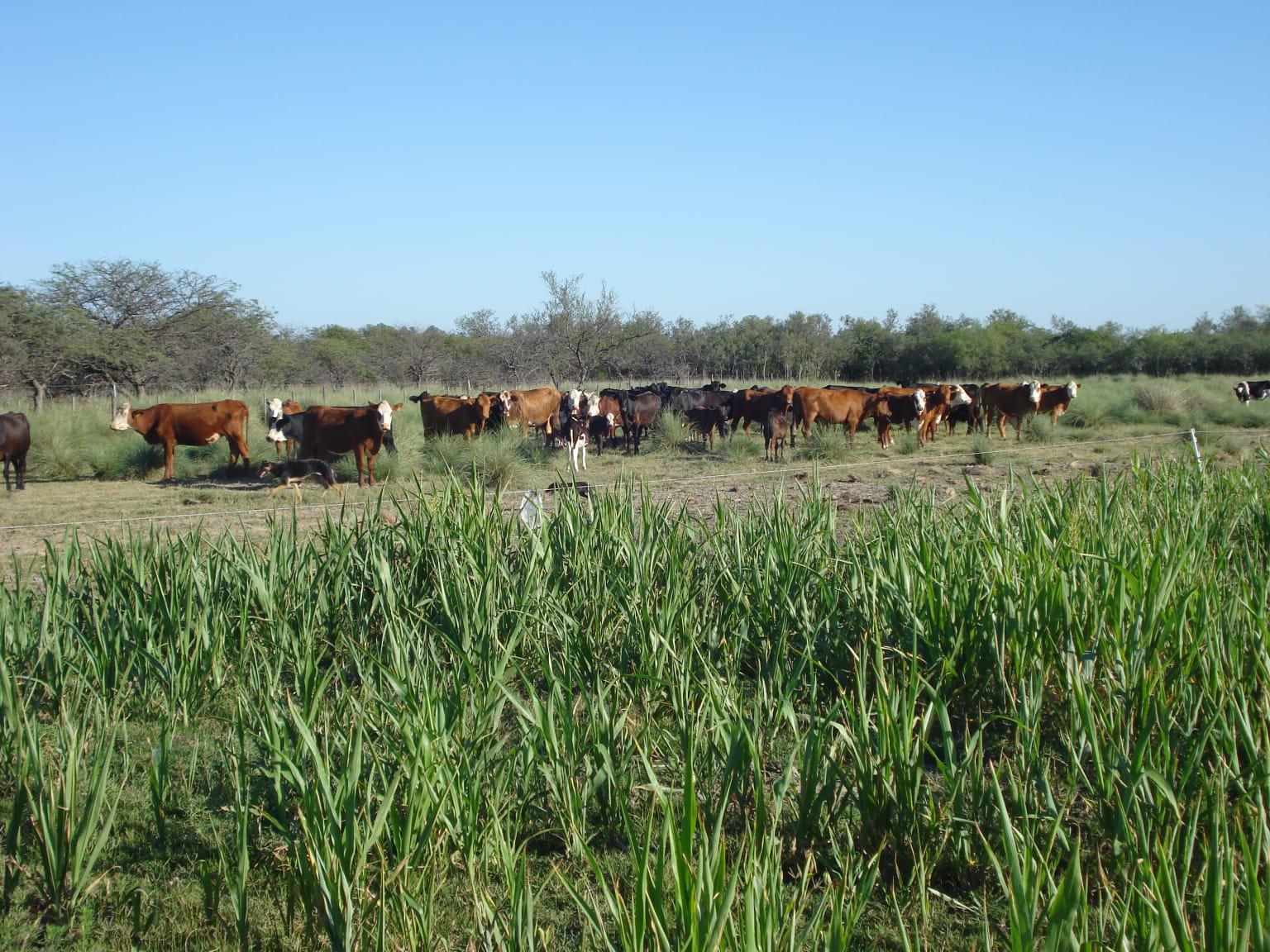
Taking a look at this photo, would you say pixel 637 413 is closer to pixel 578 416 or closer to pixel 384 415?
pixel 578 416

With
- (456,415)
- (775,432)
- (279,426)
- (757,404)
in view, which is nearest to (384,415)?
(279,426)

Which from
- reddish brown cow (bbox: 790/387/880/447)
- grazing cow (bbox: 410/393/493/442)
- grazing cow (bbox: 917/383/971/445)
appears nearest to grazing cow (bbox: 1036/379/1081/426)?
grazing cow (bbox: 917/383/971/445)

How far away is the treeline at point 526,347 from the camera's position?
28500mm

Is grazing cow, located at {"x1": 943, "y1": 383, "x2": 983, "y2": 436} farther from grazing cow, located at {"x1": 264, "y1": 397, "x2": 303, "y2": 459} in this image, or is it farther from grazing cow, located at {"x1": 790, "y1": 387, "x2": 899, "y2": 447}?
grazing cow, located at {"x1": 264, "y1": 397, "x2": 303, "y2": 459}

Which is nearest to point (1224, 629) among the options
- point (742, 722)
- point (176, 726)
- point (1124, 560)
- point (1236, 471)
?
point (1124, 560)

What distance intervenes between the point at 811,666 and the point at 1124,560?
1385mm

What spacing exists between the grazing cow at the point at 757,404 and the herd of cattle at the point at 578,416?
1.0 inches

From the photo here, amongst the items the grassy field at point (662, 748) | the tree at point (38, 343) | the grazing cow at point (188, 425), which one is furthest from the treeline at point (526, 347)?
the grassy field at point (662, 748)

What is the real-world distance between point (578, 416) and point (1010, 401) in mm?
9451

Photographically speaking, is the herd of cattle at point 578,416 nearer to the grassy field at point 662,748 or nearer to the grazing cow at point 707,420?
the grazing cow at point 707,420

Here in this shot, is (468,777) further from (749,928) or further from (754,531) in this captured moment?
(754,531)

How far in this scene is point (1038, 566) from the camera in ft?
12.9

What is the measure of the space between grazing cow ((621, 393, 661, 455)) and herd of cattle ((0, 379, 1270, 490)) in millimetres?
24

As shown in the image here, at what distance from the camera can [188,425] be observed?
52.0 ft
